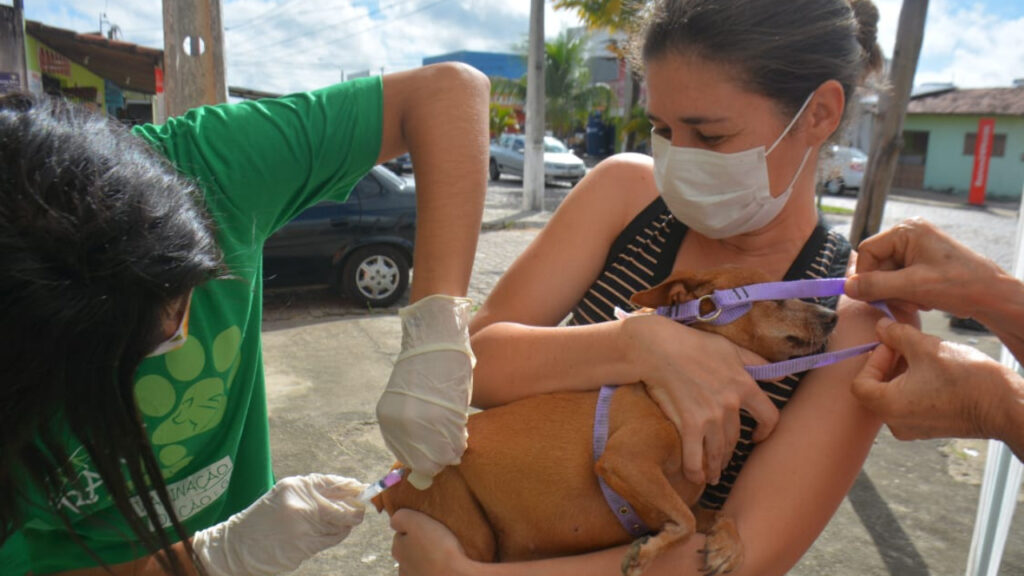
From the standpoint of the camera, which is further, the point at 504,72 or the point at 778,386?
the point at 504,72

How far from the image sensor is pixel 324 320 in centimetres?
832

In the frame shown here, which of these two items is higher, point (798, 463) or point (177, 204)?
point (177, 204)

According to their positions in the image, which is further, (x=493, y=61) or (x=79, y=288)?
(x=493, y=61)

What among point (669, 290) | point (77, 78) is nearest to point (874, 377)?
point (669, 290)

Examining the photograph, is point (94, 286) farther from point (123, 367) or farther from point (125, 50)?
point (125, 50)

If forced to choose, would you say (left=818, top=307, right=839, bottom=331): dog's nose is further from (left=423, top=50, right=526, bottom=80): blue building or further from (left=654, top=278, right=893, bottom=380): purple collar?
(left=423, top=50, right=526, bottom=80): blue building

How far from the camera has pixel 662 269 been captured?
184 cm

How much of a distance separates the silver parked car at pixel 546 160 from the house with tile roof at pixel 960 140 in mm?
15033

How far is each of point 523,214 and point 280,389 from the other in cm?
1199

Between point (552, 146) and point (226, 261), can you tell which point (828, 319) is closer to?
point (226, 261)

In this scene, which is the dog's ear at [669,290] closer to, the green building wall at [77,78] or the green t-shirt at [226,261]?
the green t-shirt at [226,261]

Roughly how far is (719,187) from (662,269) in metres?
0.24

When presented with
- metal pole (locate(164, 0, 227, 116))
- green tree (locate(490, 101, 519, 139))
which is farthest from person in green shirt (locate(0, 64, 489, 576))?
green tree (locate(490, 101, 519, 139))

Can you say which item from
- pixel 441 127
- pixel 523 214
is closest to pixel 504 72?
pixel 523 214
